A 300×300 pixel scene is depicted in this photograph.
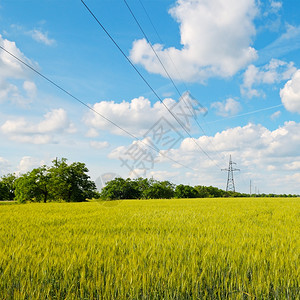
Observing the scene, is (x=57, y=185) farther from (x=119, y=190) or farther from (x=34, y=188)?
(x=119, y=190)

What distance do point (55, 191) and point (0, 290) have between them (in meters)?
51.9

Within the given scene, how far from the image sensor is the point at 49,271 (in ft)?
8.91

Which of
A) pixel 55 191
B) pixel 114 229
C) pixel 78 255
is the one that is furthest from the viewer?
pixel 55 191

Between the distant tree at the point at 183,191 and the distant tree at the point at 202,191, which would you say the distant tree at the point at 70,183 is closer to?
the distant tree at the point at 183,191

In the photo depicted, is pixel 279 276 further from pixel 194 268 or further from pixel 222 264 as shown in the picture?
pixel 194 268

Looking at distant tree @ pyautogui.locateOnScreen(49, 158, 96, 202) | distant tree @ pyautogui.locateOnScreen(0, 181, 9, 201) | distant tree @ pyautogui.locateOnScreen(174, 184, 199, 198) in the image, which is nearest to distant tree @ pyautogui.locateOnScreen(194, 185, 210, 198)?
distant tree @ pyautogui.locateOnScreen(174, 184, 199, 198)

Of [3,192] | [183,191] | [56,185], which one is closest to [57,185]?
[56,185]

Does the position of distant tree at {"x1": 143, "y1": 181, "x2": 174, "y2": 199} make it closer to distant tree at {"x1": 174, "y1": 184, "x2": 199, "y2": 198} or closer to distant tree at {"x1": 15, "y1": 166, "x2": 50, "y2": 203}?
distant tree at {"x1": 174, "y1": 184, "x2": 199, "y2": 198}

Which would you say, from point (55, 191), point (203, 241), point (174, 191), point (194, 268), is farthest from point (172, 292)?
point (174, 191)

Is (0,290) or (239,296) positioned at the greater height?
(239,296)

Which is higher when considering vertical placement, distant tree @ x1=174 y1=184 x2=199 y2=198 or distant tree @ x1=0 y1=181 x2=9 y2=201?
distant tree @ x1=174 y1=184 x2=199 y2=198

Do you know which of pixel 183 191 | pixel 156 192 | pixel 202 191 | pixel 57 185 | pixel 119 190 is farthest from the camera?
pixel 202 191

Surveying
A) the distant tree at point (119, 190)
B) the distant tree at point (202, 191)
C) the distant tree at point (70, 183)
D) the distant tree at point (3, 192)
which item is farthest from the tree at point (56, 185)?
the distant tree at point (202, 191)

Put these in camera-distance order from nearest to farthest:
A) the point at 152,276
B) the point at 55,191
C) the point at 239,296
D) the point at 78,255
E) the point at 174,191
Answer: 1. the point at 239,296
2. the point at 152,276
3. the point at 78,255
4. the point at 55,191
5. the point at 174,191
